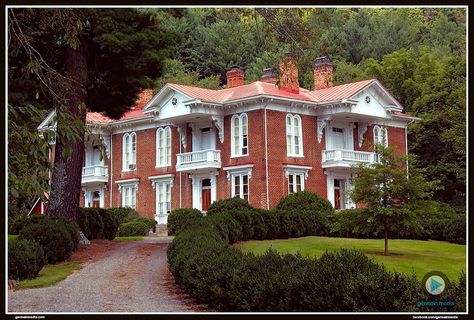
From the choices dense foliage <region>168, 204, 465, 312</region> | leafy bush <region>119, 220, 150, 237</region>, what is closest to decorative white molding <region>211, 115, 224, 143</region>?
leafy bush <region>119, 220, 150, 237</region>

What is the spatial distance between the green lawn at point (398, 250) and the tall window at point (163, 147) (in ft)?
53.1

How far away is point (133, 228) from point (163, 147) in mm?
6969

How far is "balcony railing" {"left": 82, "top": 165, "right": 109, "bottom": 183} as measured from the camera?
158 ft

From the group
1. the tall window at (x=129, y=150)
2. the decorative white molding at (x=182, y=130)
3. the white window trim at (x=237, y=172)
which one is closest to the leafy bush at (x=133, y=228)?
the white window trim at (x=237, y=172)

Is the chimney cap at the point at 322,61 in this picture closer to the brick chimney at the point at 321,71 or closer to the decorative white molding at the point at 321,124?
the brick chimney at the point at 321,71

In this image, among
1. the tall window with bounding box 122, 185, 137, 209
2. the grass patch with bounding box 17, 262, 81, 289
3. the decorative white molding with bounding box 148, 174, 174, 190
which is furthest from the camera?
the tall window with bounding box 122, 185, 137, 209

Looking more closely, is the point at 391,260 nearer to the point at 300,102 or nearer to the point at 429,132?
the point at 300,102

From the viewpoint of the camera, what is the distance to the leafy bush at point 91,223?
2634cm

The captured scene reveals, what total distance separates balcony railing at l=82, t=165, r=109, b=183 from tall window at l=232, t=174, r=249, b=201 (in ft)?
35.2

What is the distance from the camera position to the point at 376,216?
25750mm

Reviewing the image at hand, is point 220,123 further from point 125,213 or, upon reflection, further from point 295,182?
point 125,213

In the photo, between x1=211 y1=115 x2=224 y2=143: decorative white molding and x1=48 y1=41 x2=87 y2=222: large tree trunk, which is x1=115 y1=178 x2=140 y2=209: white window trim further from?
x1=48 y1=41 x2=87 y2=222: large tree trunk
